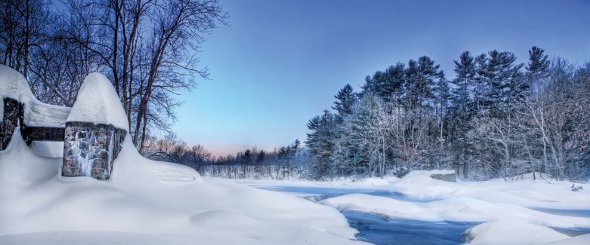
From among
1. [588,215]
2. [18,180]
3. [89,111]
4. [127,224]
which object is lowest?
[588,215]

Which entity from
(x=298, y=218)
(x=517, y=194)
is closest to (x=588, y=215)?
(x=517, y=194)

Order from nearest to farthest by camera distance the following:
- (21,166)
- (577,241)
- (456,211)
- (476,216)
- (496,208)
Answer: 1. (577,241)
2. (21,166)
3. (476,216)
4. (456,211)
5. (496,208)

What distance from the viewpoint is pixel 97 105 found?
20.2 ft

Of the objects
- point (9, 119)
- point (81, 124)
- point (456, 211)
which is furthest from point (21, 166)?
point (456, 211)

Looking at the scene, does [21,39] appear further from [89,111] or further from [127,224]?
[127,224]

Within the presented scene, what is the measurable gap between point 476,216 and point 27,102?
11936 mm

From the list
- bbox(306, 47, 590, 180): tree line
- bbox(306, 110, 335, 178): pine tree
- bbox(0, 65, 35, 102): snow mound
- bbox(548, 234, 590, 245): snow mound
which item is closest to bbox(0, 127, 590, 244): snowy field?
bbox(548, 234, 590, 245): snow mound

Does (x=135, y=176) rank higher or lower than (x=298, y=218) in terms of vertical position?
higher

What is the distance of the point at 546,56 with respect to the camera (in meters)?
33.7

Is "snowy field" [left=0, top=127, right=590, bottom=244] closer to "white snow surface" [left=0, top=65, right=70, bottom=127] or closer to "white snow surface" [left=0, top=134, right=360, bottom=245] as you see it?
"white snow surface" [left=0, top=134, right=360, bottom=245]

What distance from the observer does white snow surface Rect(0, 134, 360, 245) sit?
182 inches

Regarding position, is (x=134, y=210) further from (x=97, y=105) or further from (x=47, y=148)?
(x=47, y=148)

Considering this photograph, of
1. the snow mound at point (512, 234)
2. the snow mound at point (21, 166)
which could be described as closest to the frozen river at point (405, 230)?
the snow mound at point (512, 234)

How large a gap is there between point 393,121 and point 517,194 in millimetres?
18359
